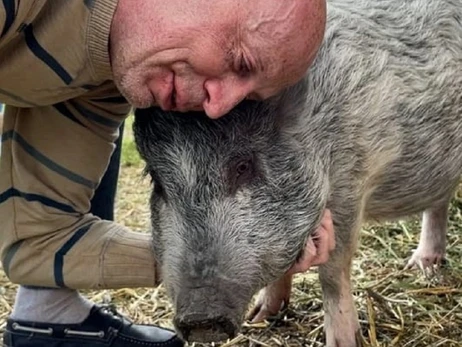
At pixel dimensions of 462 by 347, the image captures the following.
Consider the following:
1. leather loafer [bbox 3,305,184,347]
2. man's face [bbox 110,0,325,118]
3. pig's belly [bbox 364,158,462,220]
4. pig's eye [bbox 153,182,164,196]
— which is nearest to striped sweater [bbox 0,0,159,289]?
leather loafer [bbox 3,305,184,347]

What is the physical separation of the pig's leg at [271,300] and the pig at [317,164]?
348 millimetres

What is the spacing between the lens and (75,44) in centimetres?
276

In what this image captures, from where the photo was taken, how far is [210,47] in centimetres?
271

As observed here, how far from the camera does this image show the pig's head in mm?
3018

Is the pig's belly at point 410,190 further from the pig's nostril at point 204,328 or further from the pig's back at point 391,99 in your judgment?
the pig's nostril at point 204,328

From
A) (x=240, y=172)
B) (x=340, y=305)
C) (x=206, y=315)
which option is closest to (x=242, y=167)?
(x=240, y=172)

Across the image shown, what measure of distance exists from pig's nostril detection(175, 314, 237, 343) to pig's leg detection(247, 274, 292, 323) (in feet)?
2.98

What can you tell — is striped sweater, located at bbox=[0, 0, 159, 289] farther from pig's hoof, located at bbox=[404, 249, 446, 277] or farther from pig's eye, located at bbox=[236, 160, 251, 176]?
pig's hoof, located at bbox=[404, 249, 446, 277]

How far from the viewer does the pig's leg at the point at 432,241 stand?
441cm

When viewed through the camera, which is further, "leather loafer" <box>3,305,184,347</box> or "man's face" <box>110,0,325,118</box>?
"leather loafer" <box>3,305,184,347</box>

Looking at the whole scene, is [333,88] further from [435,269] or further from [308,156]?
[435,269]

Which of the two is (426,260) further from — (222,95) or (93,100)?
(222,95)

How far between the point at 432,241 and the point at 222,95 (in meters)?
1.92

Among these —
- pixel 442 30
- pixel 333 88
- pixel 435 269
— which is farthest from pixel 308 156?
pixel 435 269
